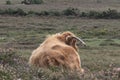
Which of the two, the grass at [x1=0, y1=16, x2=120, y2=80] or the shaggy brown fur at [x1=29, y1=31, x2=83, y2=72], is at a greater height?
the shaggy brown fur at [x1=29, y1=31, x2=83, y2=72]

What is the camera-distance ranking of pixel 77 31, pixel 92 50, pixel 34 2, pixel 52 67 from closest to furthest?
pixel 52 67 → pixel 92 50 → pixel 77 31 → pixel 34 2

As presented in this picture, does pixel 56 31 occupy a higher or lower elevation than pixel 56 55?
lower

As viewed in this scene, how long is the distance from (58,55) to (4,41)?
19827 millimetres

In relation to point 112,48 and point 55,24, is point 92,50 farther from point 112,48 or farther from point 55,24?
point 55,24

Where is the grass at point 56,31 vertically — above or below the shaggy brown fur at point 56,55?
below

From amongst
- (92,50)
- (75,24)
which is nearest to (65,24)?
(75,24)

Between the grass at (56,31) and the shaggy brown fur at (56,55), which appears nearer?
the grass at (56,31)

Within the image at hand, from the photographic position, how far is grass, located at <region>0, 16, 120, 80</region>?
6.51 m

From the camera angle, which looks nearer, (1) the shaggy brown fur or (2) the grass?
(2) the grass

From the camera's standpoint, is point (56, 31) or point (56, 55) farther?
point (56, 31)

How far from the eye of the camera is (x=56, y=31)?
114 feet

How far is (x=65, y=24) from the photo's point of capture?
3962 centimetres

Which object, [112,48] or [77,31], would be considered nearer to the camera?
[112,48]

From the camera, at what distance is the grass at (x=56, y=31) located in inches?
256
